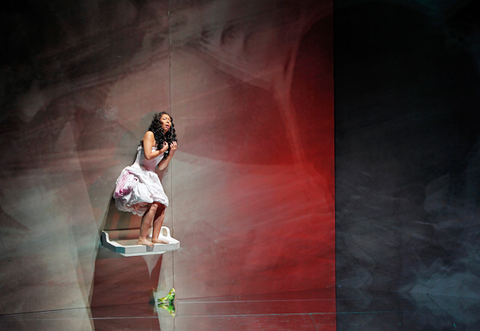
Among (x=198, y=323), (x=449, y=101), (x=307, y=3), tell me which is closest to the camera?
(x=198, y=323)

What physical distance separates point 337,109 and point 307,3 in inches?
38.7

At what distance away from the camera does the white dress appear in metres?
3.26

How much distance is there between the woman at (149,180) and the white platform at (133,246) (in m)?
0.05

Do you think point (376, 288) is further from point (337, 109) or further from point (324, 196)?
point (337, 109)

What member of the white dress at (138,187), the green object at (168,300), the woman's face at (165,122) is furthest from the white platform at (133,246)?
the woman's face at (165,122)

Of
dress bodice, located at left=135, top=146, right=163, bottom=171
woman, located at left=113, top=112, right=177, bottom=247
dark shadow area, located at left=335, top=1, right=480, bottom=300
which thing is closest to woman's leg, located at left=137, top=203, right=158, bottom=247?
woman, located at left=113, top=112, right=177, bottom=247

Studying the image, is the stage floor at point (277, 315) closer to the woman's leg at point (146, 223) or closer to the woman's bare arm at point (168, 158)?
the woman's leg at point (146, 223)

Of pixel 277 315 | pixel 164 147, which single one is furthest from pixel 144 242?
pixel 277 315

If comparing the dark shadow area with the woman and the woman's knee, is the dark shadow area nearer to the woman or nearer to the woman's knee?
the woman

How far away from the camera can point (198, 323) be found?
10.7 feet

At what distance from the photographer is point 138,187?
327 cm

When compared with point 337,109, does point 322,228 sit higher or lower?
lower

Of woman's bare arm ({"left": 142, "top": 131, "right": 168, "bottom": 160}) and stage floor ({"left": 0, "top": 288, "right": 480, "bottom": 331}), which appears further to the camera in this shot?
woman's bare arm ({"left": 142, "top": 131, "right": 168, "bottom": 160})

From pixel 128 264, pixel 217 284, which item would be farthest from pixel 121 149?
pixel 217 284
